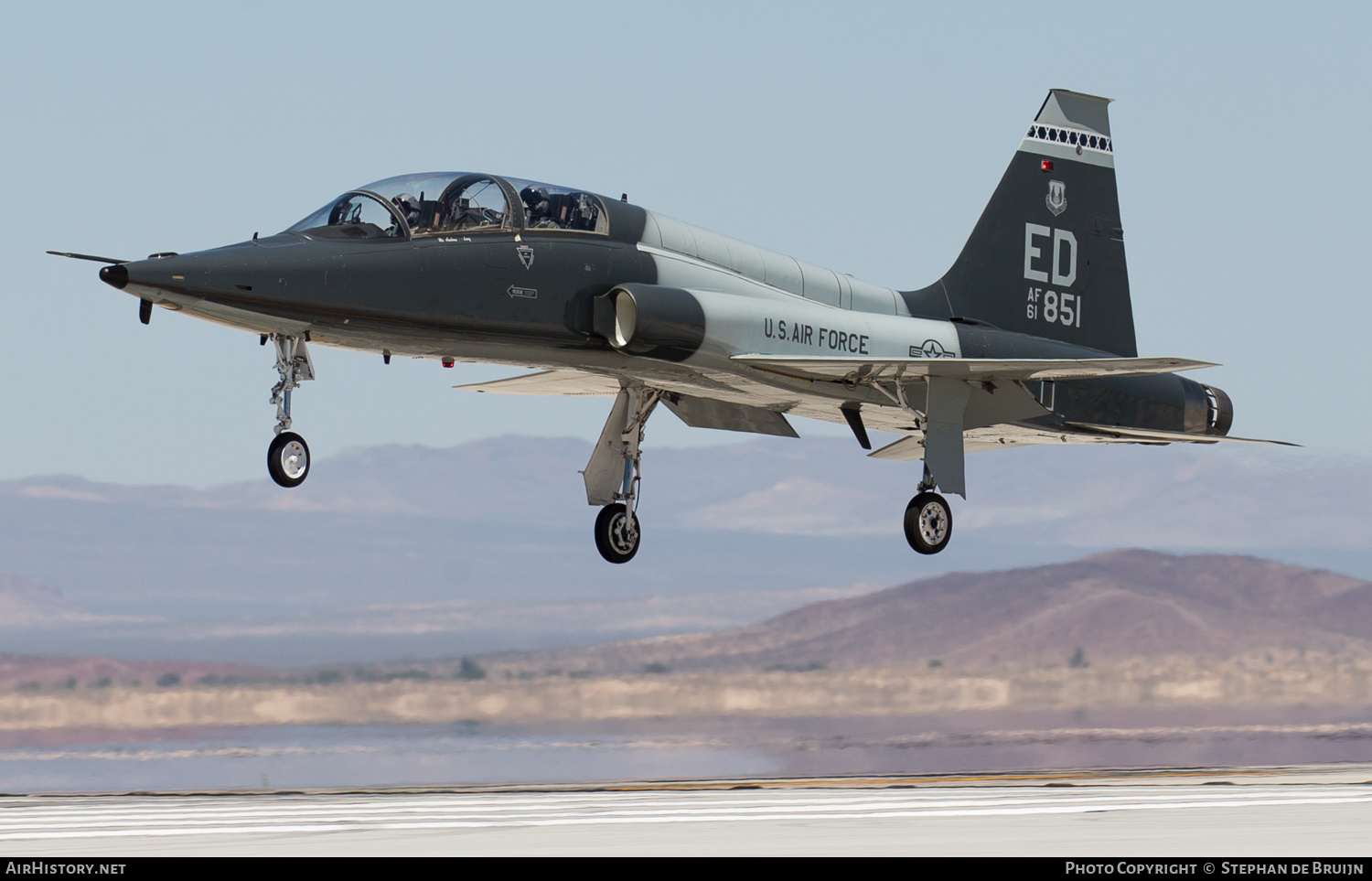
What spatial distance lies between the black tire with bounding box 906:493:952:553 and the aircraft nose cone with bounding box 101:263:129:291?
10.7m

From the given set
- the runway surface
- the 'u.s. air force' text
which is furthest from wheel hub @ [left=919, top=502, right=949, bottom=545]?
the runway surface

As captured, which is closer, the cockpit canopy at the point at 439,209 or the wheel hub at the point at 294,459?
the wheel hub at the point at 294,459

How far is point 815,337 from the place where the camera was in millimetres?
21234

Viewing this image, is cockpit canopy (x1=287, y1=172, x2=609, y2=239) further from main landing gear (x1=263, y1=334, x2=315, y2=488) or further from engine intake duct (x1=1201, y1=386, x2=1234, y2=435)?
engine intake duct (x1=1201, y1=386, x2=1234, y2=435)

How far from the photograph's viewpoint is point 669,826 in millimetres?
14234

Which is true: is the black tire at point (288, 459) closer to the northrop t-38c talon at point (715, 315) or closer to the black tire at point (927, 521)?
the northrop t-38c talon at point (715, 315)

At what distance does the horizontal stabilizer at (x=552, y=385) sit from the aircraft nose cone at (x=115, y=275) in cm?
772

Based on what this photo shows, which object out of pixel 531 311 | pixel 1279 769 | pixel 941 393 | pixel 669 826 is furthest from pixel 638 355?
pixel 1279 769

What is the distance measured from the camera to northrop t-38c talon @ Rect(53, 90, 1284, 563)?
57.8 feet

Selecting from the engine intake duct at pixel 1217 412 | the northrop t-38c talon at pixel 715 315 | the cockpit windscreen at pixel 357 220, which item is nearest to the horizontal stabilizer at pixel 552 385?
the northrop t-38c talon at pixel 715 315

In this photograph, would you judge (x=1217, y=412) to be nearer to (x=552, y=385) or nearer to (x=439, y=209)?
(x=552, y=385)

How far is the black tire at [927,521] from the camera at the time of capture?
72.7 feet

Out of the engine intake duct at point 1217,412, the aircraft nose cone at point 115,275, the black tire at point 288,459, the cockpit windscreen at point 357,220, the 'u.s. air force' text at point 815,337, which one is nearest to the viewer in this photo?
the aircraft nose cone at point 115,275
